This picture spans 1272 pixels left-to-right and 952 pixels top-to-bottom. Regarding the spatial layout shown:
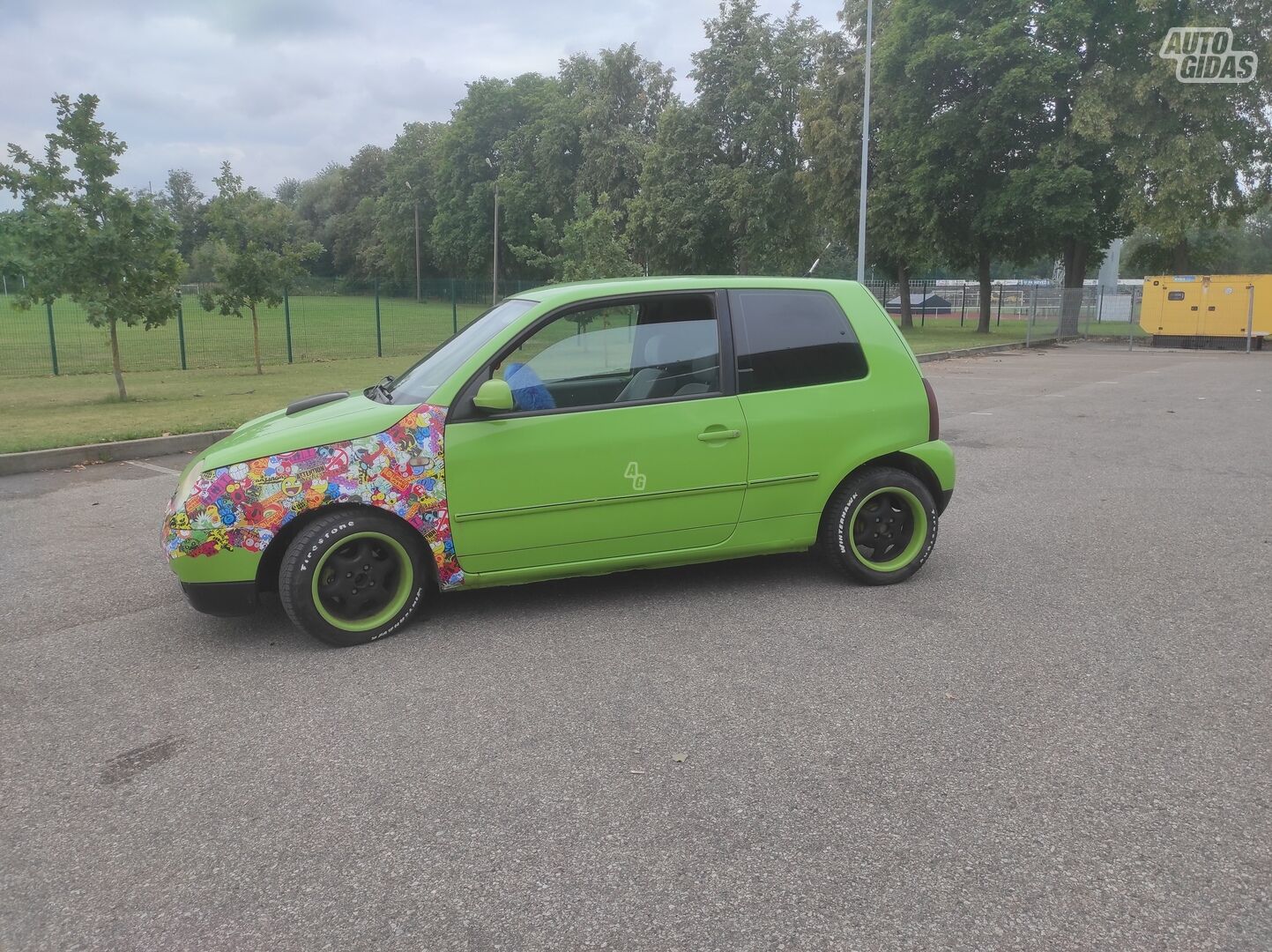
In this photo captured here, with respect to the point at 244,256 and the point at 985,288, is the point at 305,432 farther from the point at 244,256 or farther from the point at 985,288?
the point at 985,288

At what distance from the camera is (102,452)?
31.8 ft

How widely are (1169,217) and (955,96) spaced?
27.5ft

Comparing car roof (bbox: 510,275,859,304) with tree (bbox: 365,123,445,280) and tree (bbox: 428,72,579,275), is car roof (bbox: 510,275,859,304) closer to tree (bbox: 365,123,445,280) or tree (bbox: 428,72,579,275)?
tree (bbox: 428,72,579,275)

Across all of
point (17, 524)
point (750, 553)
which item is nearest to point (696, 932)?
point (750, 553)

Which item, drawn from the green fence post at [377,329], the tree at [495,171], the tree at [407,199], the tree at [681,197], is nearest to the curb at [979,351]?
the green fence post at [377,329]

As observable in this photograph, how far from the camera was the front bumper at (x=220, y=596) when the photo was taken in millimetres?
4316

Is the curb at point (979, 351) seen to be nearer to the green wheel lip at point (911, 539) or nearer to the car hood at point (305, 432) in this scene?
the green wheel lip at point (911, 539)

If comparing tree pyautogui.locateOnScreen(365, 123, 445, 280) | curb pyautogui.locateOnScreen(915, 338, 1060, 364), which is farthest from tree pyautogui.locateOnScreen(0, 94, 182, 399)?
tree pyautogui.locateOnScreen(365, 123, 445, 280)

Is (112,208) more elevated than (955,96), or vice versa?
(955,96)

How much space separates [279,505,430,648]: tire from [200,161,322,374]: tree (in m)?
16.6

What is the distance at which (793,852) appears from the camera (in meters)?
2.80

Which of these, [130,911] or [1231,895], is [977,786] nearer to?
[1231,895]

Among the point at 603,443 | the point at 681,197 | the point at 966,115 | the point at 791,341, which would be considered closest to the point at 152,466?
the point at 603,443

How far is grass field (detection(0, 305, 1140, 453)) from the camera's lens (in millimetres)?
11297
